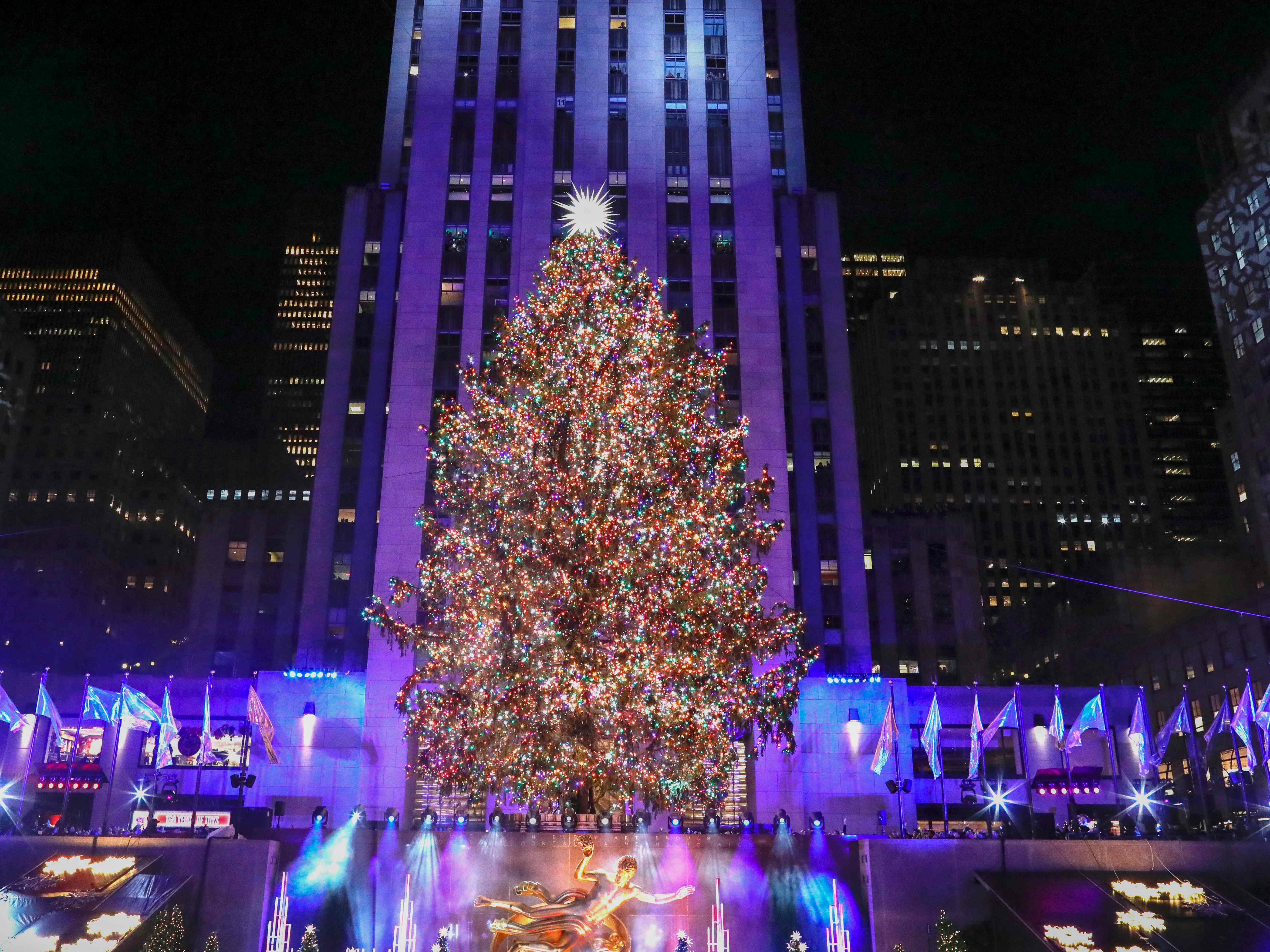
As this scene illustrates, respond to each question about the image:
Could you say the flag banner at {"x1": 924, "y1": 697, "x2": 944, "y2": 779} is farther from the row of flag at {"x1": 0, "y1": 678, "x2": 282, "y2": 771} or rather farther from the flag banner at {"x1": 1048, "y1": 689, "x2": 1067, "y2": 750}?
the flag banner at {"x1": 1048, "y1": 689, "x2": 1067, "y2": 750}

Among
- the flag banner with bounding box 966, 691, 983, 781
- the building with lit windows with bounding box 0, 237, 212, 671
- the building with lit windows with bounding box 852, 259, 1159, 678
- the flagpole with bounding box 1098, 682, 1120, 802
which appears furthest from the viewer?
the building with lit windows with bounding box 852, 259, 1159, 678

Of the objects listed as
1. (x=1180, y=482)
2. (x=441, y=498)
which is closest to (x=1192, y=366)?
(x=1180, y=482)

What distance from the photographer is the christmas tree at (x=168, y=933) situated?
829 inches

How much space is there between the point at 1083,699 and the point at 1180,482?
436 ft

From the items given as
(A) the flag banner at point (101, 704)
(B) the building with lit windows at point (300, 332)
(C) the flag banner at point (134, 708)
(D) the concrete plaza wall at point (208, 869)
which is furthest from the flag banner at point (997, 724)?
(B) the building with lit windows at point (300, 332)

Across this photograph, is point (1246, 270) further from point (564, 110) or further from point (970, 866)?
point (970, 866)

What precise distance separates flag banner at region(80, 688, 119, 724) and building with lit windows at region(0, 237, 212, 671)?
76.3 m

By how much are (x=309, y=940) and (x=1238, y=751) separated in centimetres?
6310

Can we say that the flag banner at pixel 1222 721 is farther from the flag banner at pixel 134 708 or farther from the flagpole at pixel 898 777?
the flag banner at pixel 134 708

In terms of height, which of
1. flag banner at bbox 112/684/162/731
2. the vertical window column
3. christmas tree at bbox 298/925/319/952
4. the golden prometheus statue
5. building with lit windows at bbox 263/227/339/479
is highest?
building with lit windows at bbox 263/227/339/479

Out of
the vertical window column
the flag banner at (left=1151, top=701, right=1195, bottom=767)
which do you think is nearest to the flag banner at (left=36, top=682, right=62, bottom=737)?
the vertical window column

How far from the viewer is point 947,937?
2247cm

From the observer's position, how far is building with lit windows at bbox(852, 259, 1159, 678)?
139 metres

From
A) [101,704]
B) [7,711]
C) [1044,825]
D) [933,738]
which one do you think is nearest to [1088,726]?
[1044,825]
